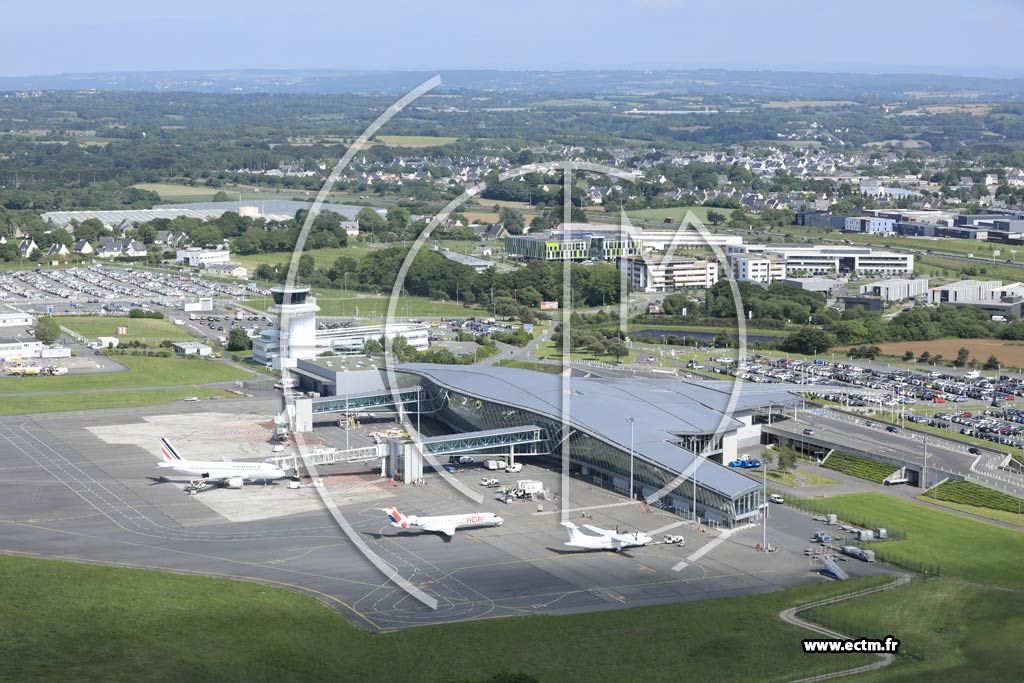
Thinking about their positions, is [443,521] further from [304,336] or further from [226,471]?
[304,336]

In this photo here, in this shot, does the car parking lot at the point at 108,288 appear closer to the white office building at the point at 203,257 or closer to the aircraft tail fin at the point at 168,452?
the white office building at the point at 203,257

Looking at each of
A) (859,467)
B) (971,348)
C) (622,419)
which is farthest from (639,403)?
(971,348)

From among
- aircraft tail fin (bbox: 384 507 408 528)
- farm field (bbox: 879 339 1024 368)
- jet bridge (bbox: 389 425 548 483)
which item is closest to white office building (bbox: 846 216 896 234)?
Answer: farm field (bbox: 879 339 1024 368)

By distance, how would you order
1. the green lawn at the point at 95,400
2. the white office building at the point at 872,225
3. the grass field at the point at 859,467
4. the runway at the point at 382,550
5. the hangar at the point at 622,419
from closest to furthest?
the runway at the point at 382,550, the hangar at the point at 622,419, the grass field at the point at 859,467, the green lawn at the point at 95,400, the white office building at the point at 872,225

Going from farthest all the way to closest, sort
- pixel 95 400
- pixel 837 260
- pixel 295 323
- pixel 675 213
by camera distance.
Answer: pixel 675 213
pixel 837 260
pixel 295 323
pixel 95 400

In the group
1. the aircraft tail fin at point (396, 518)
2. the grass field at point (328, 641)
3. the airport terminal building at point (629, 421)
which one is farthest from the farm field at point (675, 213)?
the grass field at point (328, 641)

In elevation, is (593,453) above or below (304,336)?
below
